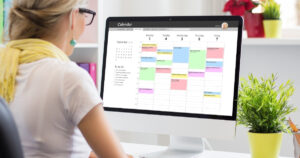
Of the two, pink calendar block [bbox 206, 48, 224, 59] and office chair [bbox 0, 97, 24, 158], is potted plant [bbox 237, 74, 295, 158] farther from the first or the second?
office chair [bbox 0, 97, 24, 158]

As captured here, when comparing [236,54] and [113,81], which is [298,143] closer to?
[236,54]

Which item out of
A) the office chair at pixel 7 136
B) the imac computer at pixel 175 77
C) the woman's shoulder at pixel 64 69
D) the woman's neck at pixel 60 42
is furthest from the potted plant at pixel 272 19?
the office chair at pixel 7 136

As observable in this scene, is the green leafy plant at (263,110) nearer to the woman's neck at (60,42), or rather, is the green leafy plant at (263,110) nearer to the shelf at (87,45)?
the woman's neck at (60,42)

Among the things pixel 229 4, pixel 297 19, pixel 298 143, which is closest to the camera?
pixel 298 143

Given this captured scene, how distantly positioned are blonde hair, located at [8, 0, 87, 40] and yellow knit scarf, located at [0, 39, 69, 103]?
1.1 inches

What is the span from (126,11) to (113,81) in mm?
978

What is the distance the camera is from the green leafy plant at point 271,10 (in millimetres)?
2092

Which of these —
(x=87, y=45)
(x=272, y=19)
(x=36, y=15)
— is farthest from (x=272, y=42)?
(x=36, y=15)

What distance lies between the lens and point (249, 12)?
2139 millimetres

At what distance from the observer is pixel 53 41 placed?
114 centimetres

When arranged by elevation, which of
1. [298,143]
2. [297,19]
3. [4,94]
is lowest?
[298,143]

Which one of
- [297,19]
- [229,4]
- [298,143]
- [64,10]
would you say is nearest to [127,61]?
[64,10]

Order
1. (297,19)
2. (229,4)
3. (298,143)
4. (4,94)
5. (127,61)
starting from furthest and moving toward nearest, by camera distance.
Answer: (297,19), (229,4), (127,61), (298,143), (4,94)

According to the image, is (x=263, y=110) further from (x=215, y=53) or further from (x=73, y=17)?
(x=73, y=17)
